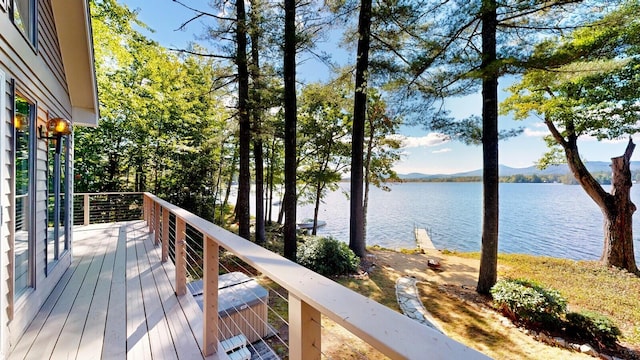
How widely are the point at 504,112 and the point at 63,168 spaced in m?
11.3

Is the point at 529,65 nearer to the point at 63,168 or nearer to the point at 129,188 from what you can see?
the point at 63,168

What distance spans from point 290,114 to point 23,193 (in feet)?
16.3

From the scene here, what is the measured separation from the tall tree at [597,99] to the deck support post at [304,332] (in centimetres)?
613

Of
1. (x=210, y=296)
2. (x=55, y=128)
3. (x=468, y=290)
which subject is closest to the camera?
(x=210, y=296)

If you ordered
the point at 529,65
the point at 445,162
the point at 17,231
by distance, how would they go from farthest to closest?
the point at 445,162, the point at 529,65, the point at 17,231

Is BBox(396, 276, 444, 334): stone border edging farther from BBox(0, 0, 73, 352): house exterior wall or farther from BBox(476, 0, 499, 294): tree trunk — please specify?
BBox(0, 0, 73, 352): house exterior wall

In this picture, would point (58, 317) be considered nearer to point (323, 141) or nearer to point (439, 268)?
point (439, 268)

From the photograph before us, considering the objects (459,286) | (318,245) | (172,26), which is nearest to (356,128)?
(318,245)

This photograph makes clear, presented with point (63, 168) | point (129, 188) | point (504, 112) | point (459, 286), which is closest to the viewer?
point (63, 168)

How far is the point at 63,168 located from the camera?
411cm

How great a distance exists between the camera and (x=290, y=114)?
6789 millimetres

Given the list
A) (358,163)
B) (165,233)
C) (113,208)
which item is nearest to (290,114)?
(358,163)

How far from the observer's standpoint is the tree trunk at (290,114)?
6570 mm

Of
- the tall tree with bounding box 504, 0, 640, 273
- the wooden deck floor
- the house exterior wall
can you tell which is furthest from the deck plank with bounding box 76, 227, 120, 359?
the tall tree with bounding box 504, 0, 640, 273
